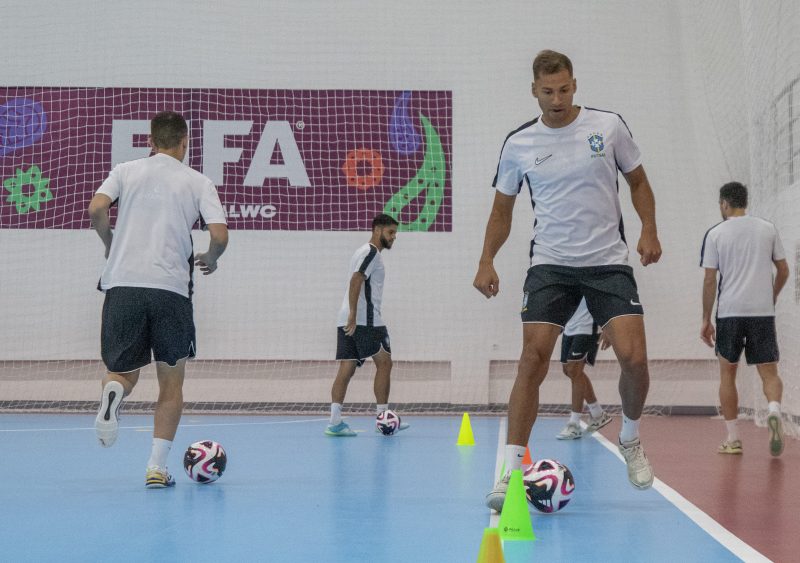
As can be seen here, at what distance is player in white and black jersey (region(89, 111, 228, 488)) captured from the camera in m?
5.64

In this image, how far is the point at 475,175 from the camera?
1370 centimetres

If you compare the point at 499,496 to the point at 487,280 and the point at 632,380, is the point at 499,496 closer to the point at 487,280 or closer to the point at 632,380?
the point at 632,380

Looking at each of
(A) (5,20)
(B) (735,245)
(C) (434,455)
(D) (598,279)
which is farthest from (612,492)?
(A) (5,20)

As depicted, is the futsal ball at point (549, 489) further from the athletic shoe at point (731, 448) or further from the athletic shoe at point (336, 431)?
the athletic shoe at point (336, 431)

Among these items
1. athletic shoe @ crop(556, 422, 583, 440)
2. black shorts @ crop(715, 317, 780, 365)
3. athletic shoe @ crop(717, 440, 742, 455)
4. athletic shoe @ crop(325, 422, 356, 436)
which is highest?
black shorts @ crop(715, 317, 780, 365)

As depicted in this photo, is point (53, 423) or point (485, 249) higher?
point (485, 249)

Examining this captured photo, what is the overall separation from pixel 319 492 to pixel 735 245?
441 centimetres

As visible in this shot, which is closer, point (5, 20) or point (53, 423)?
point (53, 423)

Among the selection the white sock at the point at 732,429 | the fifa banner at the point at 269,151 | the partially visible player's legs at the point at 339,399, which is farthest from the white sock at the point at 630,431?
the fifa banner at the point at 269,151

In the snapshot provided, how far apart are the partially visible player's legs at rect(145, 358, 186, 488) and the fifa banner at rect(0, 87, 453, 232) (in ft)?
26.7

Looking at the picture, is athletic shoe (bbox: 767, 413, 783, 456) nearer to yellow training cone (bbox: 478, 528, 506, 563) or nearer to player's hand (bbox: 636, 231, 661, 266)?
player's hand (bbox: 636, 231, 661, 266)

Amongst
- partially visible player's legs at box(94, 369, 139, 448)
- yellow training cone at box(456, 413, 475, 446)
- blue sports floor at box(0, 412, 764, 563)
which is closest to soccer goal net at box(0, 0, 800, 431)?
yellow training cone at box(456, 413, 475, 446)

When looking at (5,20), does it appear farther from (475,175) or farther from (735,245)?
(735,245)

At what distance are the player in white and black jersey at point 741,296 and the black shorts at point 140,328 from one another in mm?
4486
